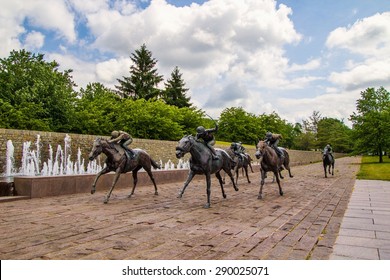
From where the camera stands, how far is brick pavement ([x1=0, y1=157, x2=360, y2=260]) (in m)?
4.09

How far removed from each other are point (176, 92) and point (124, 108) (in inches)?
1007

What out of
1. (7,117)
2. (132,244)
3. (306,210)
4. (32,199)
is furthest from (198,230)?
(7,117)

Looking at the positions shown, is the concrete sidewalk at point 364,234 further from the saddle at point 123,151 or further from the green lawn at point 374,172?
the green lawn at point 374,172

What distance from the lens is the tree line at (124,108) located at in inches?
981

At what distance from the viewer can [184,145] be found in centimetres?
791

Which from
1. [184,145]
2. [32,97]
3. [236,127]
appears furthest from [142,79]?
[184,145]

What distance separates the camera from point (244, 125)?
56688mm

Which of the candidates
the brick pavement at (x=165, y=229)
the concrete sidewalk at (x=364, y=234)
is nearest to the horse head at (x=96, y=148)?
the brick pavement at (x=165, y=229)

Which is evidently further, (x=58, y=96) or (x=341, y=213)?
(x=58, y=96)

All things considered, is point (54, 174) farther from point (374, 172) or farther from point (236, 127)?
point (236, 127)

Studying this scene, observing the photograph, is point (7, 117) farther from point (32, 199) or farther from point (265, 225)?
point (265, 225)

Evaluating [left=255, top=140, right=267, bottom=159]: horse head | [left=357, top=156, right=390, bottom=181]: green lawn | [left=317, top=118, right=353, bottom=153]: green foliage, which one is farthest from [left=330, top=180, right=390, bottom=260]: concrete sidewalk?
[left=317, top=118, right=353, bottom=153]: green foliage
